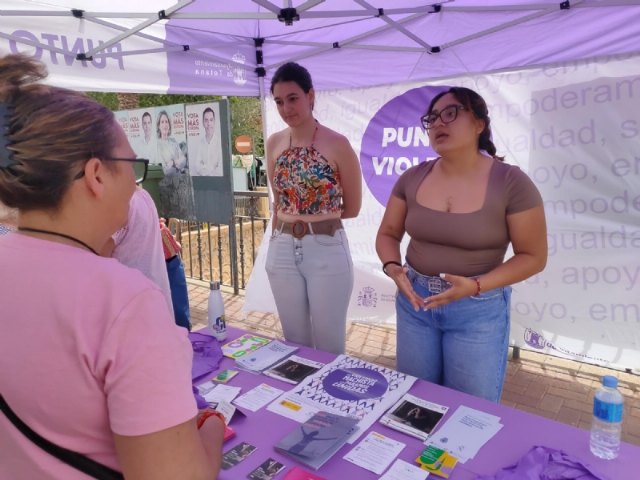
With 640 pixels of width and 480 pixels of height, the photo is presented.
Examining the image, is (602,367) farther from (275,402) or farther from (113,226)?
(113,226)

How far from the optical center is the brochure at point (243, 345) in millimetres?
1875

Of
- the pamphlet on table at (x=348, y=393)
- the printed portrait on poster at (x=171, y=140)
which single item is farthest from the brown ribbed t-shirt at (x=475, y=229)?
the printed portrait on poster at (x=171, y=140)

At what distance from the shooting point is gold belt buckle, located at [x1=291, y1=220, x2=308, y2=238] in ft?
7.41

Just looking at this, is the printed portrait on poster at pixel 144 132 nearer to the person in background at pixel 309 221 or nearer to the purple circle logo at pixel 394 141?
the purple circle logo at pixel 394 141

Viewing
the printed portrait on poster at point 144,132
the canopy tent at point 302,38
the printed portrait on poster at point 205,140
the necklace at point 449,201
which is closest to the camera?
the necklace at point 449,201

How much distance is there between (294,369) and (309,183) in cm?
93

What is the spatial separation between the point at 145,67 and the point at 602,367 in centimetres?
395

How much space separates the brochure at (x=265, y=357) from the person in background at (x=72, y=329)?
0.99 metres

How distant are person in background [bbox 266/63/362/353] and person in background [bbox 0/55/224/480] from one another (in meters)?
1.52

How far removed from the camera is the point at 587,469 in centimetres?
110

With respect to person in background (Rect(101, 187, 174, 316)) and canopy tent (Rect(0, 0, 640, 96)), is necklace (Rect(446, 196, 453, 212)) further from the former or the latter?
canopy tent (Rect(0, 0, 640, 96))

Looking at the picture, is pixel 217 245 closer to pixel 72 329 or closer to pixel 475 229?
pixel 475 229

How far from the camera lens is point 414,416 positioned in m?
1.41

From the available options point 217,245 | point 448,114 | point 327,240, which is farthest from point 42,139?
point 217,245
